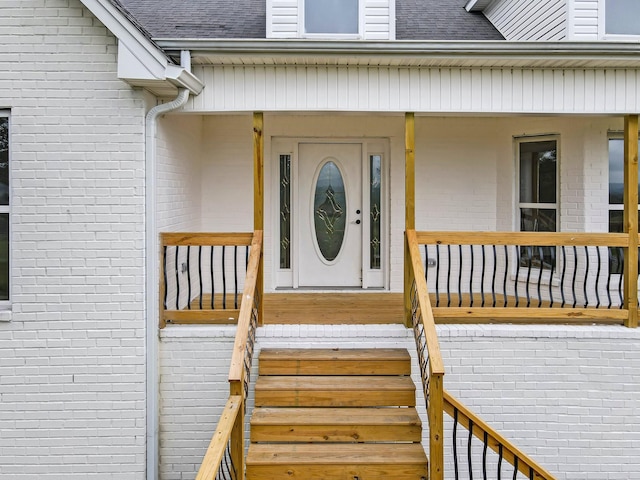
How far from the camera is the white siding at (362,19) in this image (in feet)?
18.7

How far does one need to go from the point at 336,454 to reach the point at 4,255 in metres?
3.43

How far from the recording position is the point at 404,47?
16.7ft

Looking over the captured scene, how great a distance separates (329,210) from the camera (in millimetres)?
7594

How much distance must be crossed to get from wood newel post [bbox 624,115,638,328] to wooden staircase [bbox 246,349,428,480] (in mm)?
2249

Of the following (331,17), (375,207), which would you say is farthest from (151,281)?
(375,207)

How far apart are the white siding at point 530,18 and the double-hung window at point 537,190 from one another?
122 cm

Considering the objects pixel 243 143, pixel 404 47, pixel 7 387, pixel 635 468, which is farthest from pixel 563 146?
pixel 7 387

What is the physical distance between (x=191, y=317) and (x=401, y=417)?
2.13m

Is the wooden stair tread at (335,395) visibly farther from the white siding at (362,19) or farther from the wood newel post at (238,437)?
the white siding at (362,19)

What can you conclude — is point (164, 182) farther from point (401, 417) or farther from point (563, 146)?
point (563, 146)

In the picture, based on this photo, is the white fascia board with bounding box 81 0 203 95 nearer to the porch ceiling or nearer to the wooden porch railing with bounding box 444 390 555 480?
the porch ceiling

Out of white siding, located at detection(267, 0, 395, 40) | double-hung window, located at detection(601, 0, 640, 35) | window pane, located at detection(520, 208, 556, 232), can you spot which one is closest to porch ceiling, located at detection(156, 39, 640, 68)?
white siding, located at detection(267, 0, 395, 40)

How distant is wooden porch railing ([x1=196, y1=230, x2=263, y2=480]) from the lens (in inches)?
128

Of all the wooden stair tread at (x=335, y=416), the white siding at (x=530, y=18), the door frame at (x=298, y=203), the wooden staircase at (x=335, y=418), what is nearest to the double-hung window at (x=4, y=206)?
the wooden staircase at (x=335, y=418)
